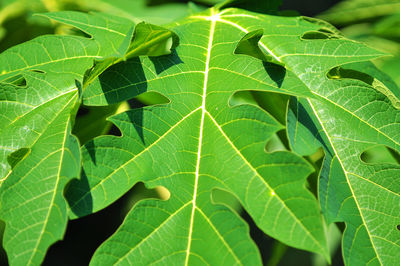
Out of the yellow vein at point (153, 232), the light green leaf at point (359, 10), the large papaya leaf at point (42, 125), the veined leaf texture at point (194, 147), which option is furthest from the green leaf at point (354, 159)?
the light green leaf at point (359, 10)

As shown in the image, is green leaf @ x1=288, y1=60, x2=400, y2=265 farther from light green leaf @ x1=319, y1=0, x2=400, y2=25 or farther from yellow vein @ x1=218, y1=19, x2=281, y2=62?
light green leaf @ x1=319, y1=0, x2=400, y2=25

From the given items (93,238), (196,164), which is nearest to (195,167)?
(196,164)

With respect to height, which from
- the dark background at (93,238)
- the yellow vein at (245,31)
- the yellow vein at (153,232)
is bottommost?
the dark background at (93,238)

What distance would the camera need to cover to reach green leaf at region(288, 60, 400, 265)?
1.01m

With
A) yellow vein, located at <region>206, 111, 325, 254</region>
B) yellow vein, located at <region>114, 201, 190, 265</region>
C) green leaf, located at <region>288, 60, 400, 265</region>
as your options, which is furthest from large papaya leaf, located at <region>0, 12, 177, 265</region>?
green leaf, located at <region>288, 60, 400, 265</region>

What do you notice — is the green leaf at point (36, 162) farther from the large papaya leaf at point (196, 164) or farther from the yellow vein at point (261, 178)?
the yellow vein at point (261, 178)

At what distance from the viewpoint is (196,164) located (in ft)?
3.27

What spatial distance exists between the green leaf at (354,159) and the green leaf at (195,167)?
9 cm

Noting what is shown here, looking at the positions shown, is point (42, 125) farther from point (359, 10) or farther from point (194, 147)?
point (359, 10)

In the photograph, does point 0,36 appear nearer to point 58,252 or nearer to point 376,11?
point 58,252

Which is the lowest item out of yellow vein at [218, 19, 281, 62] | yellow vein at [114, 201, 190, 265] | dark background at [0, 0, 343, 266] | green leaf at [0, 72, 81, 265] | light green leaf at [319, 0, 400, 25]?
dark background at [0, 0, 343, 266]

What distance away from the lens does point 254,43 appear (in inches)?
45.1

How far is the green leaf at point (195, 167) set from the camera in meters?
0.92

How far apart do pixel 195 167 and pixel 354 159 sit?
0.37m
